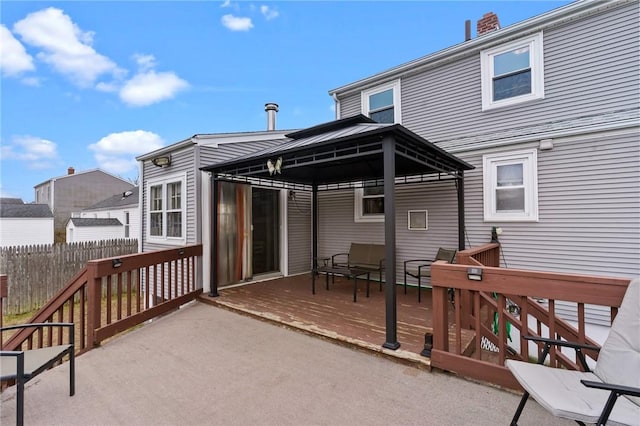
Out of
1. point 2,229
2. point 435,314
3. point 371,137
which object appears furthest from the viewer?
point 2,229

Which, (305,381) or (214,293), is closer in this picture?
(305,381)

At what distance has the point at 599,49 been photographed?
15.5ft

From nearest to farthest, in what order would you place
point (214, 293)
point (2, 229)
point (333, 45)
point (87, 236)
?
point (214, 293) < point (333, 45) < point (2, 229) < point (87, 236)

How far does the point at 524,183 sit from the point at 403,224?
7.48 feet

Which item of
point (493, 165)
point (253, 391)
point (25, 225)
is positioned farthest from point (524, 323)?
point (25, 225)

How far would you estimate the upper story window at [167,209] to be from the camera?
6.00 meters

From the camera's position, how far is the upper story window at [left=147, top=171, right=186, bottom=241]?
19.7ft

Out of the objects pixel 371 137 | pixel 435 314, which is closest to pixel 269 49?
pixel 371 137

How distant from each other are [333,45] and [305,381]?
9470 millimetres

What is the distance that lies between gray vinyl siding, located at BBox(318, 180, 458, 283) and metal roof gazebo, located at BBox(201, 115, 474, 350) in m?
0.27

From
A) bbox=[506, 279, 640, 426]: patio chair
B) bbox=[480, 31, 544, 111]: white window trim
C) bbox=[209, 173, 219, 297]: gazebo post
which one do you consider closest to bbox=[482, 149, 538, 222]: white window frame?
bbox=[480, 31, 544, 111]: white window trim

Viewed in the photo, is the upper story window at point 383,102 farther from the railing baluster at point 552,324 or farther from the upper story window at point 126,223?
the upper story window at point 126,223

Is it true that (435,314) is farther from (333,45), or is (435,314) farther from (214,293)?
(333,45)

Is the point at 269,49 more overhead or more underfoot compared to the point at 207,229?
more overhead
